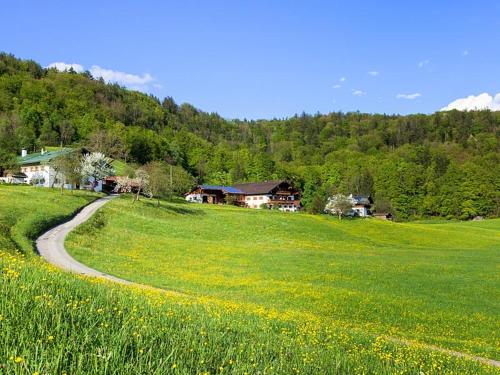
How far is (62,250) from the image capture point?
37.4 metres

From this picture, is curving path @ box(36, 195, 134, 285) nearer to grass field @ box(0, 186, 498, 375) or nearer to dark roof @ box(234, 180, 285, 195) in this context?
grass field @ box(0, 186, 498, 375)

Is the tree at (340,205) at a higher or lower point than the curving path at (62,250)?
higher

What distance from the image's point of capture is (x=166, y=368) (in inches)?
204

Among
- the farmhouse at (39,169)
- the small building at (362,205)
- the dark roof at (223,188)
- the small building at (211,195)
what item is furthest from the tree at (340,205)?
the farmhouse at (39,169)

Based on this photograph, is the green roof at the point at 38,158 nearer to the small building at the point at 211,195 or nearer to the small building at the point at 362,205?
the small building at the point at 211,195

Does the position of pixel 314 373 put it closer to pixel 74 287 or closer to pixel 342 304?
pixel 74 287

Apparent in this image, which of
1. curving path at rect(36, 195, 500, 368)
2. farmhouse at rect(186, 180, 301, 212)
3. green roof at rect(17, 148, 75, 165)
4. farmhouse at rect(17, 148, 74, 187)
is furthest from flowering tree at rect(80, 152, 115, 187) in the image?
farmhouse at rect(186, 180, 301, 212)

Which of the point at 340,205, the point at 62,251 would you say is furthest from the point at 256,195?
the point at 62,251

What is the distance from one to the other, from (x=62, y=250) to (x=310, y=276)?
21.1 meters

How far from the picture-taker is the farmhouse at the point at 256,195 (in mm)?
138250

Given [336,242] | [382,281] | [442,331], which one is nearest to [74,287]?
[442,331]

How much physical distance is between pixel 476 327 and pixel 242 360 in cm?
2127

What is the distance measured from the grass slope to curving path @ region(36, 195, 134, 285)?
1170 mm

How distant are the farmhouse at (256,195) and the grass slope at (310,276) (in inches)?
2593
